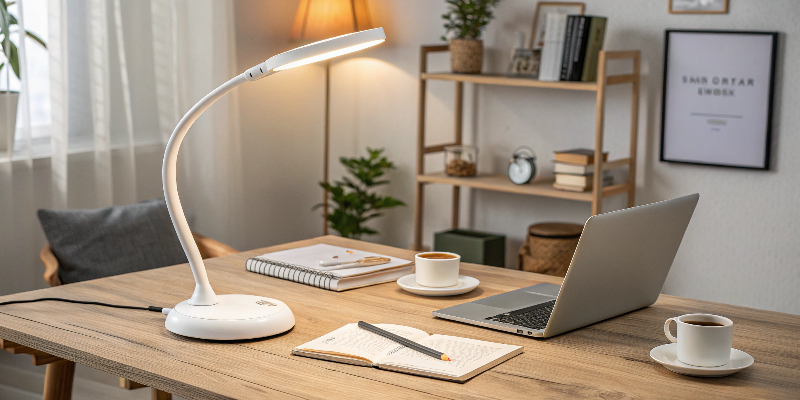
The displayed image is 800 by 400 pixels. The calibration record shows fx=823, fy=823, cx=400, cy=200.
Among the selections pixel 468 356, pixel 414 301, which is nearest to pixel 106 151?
pixel 414 301

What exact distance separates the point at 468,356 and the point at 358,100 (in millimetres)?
3183

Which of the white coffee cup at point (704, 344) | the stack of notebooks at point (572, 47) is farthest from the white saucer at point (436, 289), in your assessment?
the stack of notebooks at point (572, 47)

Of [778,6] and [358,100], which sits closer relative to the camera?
[778,6]

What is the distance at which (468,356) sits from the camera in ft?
4.16

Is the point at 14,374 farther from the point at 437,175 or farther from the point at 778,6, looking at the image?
the point at 778,6

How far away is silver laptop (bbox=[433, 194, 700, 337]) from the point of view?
136 centimetres

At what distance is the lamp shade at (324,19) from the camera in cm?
394

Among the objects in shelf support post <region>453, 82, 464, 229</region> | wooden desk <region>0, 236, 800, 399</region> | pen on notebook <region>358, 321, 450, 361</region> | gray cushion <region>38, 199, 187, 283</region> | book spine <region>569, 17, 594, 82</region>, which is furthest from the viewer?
shelf support post <region>453, 82, 464, 229</region>

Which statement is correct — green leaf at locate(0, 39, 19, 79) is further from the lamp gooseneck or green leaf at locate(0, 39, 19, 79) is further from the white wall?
the lamp gooseneck

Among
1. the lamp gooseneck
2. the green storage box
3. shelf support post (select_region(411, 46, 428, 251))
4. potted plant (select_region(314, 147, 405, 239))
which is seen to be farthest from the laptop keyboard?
potted plant (select_region(314, 147, 405, 239))

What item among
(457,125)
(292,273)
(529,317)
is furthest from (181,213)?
(457,125)

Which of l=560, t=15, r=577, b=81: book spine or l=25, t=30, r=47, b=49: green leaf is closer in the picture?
l=25, t=30, r=47, b=49: green leaf

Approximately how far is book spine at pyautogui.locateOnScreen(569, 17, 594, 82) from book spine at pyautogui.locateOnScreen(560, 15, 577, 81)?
0.08 ft

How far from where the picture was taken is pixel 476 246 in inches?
144
